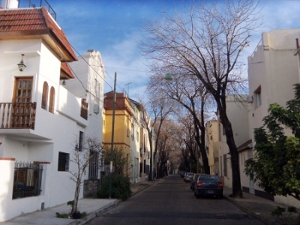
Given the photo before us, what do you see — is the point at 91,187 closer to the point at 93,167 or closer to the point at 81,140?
the point at 93,167

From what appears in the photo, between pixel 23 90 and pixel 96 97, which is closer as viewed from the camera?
pixel 23 90

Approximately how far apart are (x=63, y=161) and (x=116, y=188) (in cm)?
503

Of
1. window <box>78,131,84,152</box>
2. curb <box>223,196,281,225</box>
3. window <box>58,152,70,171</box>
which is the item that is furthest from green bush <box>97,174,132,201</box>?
curb <box>223,196,281,225</box>

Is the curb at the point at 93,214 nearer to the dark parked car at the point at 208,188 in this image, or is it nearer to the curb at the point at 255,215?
the dark parked car at the point at 208,188

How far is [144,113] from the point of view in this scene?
47.1 meters

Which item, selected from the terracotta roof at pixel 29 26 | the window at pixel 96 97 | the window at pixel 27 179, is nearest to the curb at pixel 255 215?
the window at pixel 27 179

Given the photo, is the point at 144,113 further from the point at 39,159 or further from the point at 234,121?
the point at 39,159

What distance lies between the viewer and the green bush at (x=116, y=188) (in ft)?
66.2

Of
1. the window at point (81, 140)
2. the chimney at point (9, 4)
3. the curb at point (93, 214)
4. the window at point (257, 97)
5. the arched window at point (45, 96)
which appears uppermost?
the chimney at point (9, 4)

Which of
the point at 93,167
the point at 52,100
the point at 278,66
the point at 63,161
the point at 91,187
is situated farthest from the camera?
the point at 93,167

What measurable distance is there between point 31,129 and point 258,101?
1492cm

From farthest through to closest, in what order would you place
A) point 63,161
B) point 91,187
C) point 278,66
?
point 91,187 < point 278,66 < point 63,161

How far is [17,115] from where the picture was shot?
41.7 feet

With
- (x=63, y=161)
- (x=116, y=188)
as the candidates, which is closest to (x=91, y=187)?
(x=116, y=188)
